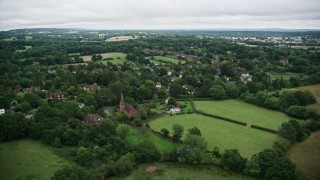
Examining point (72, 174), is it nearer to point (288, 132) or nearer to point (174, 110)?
point (288, 132)

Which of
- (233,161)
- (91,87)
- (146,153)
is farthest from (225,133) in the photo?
(91,87)

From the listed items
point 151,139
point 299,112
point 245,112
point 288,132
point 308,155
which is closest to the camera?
point 308,155

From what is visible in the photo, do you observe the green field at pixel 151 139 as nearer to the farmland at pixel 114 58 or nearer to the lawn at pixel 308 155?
the lawn at pixel 308 155

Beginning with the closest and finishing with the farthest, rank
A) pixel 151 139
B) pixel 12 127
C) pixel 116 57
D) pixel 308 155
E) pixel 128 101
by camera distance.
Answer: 1. pixel 308 155
2. pixel 12 127
3. pixel 151 139
4. pixel 128 101
5. pixel 116 57

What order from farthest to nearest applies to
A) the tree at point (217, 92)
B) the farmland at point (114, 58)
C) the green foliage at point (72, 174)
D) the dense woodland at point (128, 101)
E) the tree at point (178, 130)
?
1. the farmland at point (114, 58)
2. the tree at point (217, 92)
3. the tree at point (178, 130)
4. the dense woodland at point (128, 101)
5. the green foliage at point (72, 174)

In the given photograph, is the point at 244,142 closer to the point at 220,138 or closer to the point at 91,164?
the point at 220,138

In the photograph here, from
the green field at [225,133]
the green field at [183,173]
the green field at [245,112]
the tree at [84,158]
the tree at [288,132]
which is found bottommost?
the green field at [183,173]

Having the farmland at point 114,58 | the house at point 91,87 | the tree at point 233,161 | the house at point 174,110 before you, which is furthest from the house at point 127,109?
the farmland at point 114,58
